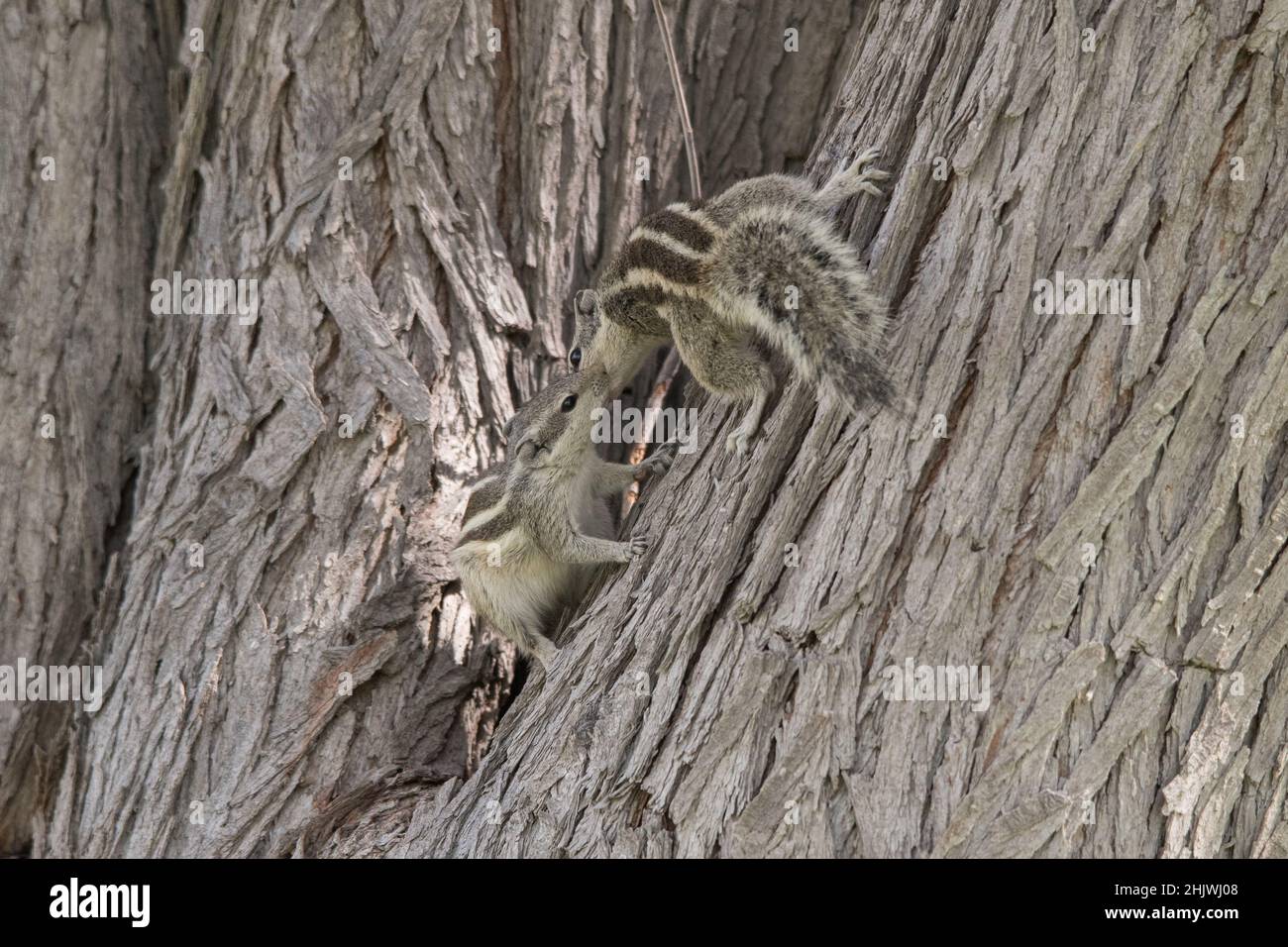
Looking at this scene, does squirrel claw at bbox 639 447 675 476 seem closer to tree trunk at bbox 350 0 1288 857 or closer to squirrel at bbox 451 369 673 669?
squirrel at bbox 451 369 673 669

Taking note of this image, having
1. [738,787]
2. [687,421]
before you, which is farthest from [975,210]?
[738,787]

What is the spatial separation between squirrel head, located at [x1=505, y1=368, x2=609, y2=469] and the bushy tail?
1084 mm

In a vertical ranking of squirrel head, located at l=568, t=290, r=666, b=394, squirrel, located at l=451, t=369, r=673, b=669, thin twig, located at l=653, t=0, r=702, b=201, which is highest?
thin twig, located at l=653, t=0, r=702, b=201

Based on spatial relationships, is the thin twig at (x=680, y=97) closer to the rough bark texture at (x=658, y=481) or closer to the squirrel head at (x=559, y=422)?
the rough bark texture at (x=658, y=481)

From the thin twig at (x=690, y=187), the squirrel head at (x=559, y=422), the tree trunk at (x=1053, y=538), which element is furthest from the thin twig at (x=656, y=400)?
the tree trunk at (x=1053, y=538)

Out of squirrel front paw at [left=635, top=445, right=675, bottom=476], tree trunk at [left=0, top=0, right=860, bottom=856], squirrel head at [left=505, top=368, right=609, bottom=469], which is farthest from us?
squirrel head at [left=505, top=368, right=609, bottom=469]

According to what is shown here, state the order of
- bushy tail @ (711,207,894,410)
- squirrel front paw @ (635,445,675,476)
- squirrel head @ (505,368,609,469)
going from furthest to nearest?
squirrel head @ (505,368,609,469), squirrel front paw @ (635,445,675,476), bushy tail @ (711,207,894,410)

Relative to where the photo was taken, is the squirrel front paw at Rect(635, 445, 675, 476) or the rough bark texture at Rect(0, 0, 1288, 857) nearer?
the rough bark texture at Rect(0, 0, 1288, 857)

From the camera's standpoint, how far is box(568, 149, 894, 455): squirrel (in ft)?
12.4

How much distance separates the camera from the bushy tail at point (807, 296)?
3699 mm

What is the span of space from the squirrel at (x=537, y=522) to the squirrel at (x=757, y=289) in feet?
1.59

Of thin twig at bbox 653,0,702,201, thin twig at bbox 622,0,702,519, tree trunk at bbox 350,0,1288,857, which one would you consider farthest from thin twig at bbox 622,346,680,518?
tree trunk at bbox 350,0,1288,857

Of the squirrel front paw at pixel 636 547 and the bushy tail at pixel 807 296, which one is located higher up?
the bushy tail at pixel 807 296

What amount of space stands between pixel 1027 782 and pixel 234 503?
3.15 metres
